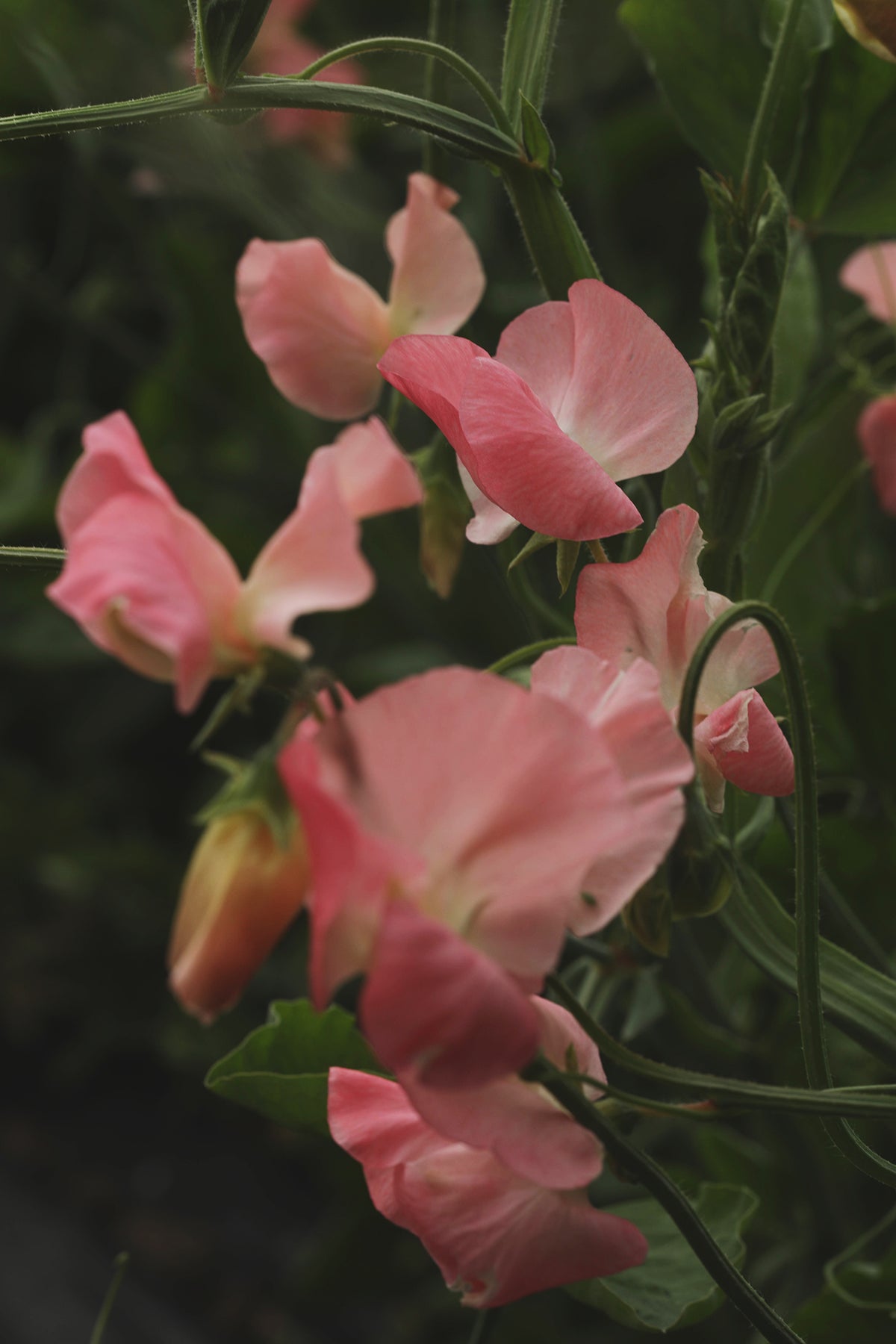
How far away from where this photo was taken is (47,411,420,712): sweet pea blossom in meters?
0.18

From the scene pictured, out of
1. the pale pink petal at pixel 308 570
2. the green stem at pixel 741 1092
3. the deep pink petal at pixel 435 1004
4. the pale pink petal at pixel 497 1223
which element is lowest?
the pale pink petal at pixel 497 1223

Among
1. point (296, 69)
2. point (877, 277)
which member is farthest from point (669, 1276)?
point (296, 69)

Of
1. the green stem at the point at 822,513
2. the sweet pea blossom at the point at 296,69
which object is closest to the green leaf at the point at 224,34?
the green stem at the point at 822,513

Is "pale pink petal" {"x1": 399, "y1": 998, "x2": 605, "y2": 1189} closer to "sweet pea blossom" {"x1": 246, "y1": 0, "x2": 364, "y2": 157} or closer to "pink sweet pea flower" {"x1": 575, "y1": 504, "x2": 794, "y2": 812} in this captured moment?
"pink sweet pea flower" {"x1": 575, "y1": 504, "x2": 794, "y2": 812}

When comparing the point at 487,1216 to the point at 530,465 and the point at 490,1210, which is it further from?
the point at 530,465

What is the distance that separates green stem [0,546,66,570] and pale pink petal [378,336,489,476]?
2.6 inches

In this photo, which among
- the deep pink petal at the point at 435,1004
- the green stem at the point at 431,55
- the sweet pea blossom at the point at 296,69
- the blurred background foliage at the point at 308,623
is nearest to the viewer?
the deep pink petal at the point at 435,1004

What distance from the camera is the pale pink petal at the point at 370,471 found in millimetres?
212

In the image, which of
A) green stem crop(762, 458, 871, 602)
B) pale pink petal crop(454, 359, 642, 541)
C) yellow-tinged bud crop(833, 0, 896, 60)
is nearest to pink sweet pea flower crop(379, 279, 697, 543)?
pale pink petal crop(454, 359, 642, 541)

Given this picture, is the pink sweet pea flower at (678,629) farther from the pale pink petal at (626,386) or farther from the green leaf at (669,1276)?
the green leaf at (669,1276)

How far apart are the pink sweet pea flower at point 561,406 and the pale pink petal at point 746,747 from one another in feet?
0.13

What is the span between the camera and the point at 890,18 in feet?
0.94

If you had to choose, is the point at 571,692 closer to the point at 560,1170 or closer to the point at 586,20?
the point at 560,1170

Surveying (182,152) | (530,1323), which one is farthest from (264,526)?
(530,1323)
